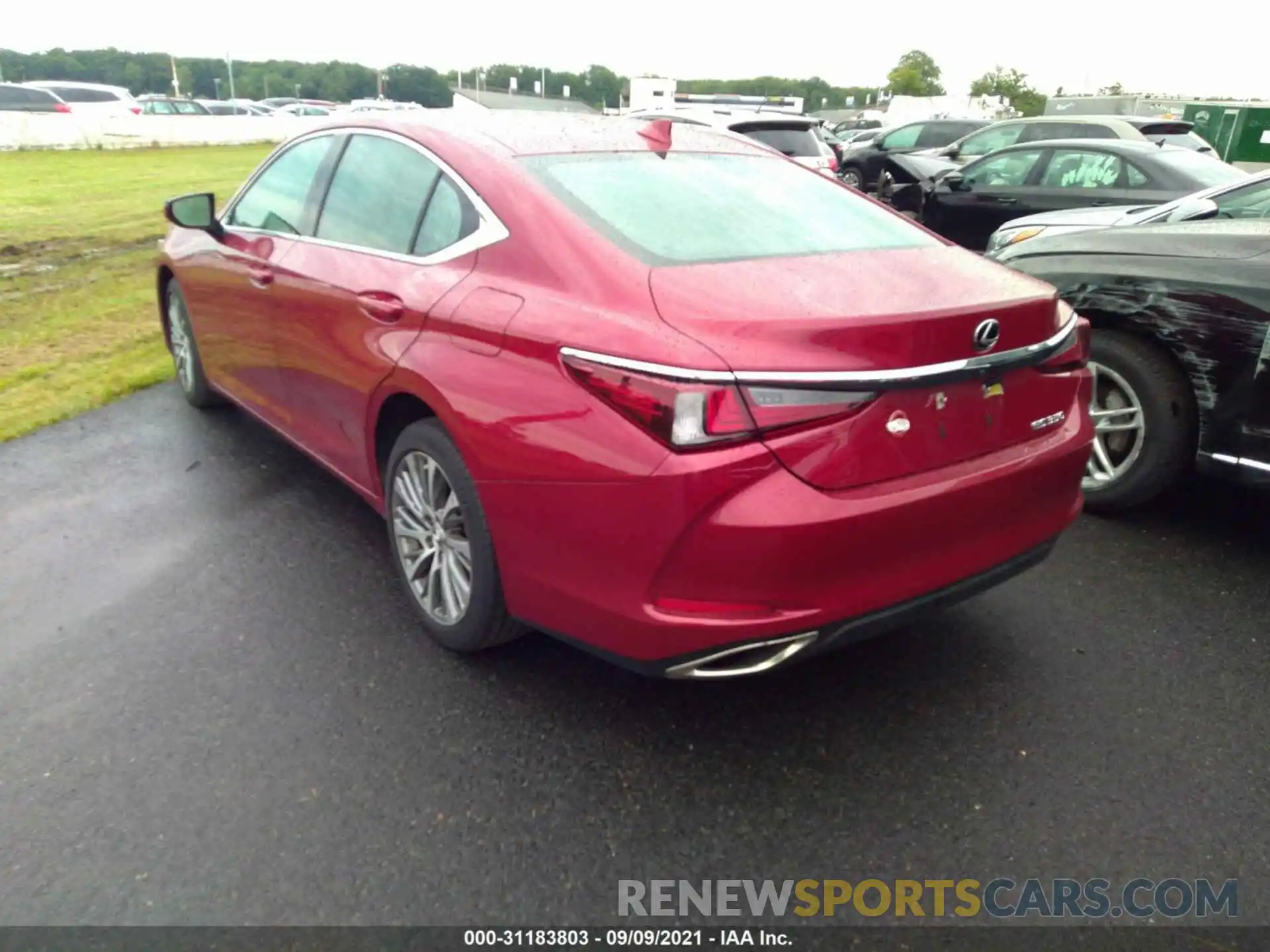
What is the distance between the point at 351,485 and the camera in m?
3.72

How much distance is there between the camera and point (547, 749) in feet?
9.07

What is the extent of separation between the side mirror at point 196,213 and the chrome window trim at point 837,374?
2.88 meters

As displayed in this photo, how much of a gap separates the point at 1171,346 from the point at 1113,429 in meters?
0.41

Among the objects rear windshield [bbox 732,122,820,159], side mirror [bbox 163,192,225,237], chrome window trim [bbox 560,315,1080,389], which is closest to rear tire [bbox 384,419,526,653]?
chrome window trim [bbox 560,315,1080,389]

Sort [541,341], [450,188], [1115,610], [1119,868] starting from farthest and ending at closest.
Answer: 1. [1115,610]
2. [450,188]
3. [541,341]
4. [1119,868]

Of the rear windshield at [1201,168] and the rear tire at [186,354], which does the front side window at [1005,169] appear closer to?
the rear windshield at [1201,168]

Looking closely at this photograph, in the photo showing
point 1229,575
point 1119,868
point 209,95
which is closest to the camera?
point 1119,868

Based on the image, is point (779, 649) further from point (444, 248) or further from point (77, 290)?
point (77, 290)

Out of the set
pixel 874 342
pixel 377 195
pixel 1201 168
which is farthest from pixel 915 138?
pixel 874 342

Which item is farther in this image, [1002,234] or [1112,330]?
[1002,234]

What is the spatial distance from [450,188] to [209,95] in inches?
4113

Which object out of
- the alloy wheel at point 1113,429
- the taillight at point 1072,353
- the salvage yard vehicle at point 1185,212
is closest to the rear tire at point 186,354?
the taillight at point 1072,353

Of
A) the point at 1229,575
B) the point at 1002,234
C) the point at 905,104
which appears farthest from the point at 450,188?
the point at 905,104

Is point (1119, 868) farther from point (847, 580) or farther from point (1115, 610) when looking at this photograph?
point (1115, 610)
